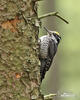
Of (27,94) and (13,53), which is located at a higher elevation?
(13,53)

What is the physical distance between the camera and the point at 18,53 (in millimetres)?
4387

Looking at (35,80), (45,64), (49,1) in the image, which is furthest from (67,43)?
(35,80)

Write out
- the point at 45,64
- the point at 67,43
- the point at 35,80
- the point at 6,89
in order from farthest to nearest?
1. the point at 67,43
2. the point at 45,64
3. the point at 35,80
4. the point at 6,89

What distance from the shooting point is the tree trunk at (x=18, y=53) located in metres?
4.29

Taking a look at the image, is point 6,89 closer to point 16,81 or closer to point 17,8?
point 16,81

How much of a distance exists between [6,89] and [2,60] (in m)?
0.26

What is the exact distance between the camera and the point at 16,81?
432 cm

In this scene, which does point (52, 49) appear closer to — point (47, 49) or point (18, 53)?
point (47, 49)

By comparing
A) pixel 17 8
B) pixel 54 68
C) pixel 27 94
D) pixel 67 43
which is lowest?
pixel 67 43

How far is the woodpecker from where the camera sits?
22.3 feet

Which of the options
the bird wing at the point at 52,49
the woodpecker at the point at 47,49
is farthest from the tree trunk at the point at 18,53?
the bird wing at the point at 52,49

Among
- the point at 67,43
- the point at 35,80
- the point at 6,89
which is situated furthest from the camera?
the point at 67,43

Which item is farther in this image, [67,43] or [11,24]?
[67,43]

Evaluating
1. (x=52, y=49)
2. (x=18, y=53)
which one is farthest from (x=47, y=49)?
(x=18, y=53)
